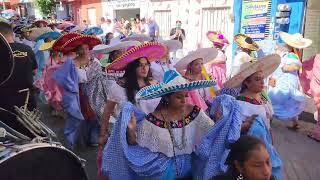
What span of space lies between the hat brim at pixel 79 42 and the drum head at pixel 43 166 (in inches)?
163

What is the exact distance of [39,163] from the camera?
159cm

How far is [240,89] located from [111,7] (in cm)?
2236

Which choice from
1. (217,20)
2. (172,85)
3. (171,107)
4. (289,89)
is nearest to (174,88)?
(172,85)

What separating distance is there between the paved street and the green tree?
2904 cm

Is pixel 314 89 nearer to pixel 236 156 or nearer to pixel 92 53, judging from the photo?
pixel 92 53

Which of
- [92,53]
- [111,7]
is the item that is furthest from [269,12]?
[111,7]

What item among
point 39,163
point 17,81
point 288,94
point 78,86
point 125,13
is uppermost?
point 39,163

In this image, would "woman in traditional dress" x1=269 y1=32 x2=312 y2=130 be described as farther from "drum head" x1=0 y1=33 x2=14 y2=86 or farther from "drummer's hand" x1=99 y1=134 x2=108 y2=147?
"drum head" x1=0 y1=33 x2=14 y2=86

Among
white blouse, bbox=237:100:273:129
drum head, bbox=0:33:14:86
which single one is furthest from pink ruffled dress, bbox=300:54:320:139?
drum head, bbox=0:33:14:86

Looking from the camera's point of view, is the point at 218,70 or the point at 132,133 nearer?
the point at 132,133

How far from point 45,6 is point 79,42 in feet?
100

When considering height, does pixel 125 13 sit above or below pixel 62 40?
below

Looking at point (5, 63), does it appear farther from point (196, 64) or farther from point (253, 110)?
point (196, 64)

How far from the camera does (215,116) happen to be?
3.25 metres
